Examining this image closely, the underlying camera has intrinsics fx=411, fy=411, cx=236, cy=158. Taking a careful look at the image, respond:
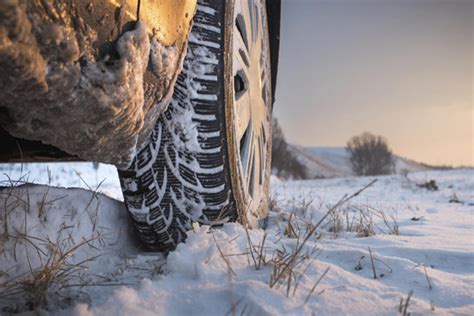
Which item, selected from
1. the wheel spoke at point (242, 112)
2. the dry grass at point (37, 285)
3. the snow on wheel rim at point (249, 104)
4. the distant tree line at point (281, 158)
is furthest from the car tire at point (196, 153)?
the distant tree line at point (281, 158)

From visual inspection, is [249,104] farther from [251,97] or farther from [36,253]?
[36,253]

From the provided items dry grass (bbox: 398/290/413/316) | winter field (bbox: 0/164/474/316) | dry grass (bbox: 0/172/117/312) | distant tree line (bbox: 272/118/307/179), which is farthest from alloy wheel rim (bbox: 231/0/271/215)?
distant tree line (bbox: 272/118/307/179)

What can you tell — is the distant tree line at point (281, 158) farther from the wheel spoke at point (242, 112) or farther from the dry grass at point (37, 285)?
the dry grass at point (37, 285)

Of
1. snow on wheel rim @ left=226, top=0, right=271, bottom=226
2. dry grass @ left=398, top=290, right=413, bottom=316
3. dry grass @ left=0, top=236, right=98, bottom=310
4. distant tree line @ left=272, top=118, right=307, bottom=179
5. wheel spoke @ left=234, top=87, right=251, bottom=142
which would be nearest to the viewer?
dry grass @ left=398, top=290, right=413, bottom=316

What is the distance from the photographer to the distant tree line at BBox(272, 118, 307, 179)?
1890cm

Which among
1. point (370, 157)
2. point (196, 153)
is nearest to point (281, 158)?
point (370, 157)

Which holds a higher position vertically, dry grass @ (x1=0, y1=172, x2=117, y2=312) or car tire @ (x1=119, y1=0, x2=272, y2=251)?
car tire @ (x1=119, y1=0, x2=272, y2=251)

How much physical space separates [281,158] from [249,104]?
1803 centimetres

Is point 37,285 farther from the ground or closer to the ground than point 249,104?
closer to the ground

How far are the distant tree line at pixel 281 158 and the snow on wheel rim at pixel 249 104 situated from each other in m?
16.5

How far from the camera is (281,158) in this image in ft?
64.0

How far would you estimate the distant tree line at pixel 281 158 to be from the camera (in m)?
18.9

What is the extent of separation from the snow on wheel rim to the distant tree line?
16487 millimetres

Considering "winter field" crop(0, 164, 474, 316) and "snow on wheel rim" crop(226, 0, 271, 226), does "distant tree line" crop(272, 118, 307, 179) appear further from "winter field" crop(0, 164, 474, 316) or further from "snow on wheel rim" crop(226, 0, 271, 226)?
"winter field" crop(0, 164, 474, 316)
